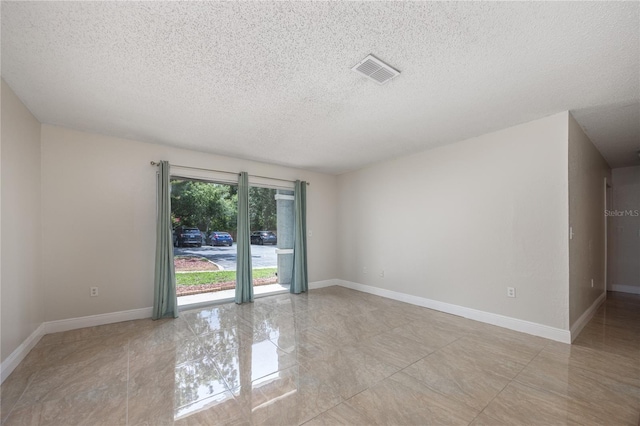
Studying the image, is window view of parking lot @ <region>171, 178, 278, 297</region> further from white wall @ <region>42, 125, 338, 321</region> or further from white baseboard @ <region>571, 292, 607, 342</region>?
white baseboard @ <region>571, 292, 607, 342</region>

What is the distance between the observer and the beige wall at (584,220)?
2900 millimetres

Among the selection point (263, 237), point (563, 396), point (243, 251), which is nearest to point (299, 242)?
point (263, 237)

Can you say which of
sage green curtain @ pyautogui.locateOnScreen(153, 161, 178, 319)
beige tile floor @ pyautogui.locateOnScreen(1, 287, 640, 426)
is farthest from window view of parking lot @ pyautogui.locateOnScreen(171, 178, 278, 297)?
beige tile floor @ pyautogui.locateOnScreen(1, 287, 640, 426)

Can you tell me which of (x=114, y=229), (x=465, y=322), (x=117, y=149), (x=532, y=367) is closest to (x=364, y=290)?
(x=465, y=322)

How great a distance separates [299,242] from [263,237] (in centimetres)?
70

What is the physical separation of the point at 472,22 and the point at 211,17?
61.5 inches

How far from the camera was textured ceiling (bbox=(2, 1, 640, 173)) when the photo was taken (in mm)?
1521

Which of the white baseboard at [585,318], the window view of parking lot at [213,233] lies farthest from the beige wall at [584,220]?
the window view of parking lot at [213,233]

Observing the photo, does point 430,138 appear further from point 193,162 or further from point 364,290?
point 193,162

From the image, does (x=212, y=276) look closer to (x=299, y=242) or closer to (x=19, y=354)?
(x=299, y=242)

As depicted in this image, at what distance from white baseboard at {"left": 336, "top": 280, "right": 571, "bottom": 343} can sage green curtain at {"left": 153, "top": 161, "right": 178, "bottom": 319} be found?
3400 mm

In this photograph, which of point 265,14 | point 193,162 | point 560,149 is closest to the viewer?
point 265,14

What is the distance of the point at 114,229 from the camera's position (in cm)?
349

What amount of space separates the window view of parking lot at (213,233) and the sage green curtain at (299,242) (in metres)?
0.42
